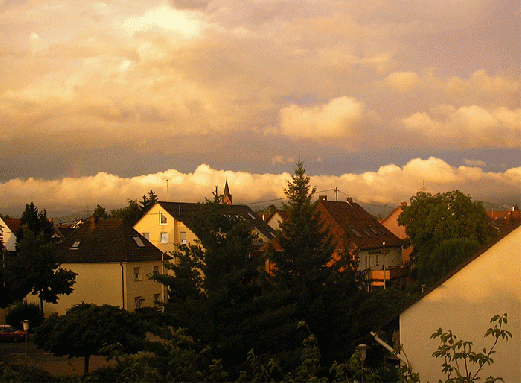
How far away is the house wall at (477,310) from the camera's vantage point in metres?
11.9

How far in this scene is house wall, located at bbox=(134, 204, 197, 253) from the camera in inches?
1895

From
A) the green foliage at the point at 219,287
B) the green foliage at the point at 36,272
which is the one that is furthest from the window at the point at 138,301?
the green foliage at the point at 219,287

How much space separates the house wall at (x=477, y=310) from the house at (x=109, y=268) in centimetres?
2716

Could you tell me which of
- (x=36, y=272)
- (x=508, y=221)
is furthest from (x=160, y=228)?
(x=508, y=221)

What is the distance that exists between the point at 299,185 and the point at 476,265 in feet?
36.3

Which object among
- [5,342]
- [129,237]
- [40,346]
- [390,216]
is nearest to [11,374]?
[40,346]

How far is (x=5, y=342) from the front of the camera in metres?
31.1

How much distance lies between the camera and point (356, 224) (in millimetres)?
50531

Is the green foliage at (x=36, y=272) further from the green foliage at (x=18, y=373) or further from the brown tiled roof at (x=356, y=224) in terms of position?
the green foliage at (x=18, y=373)

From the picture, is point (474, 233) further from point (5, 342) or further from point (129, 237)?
point (5, 342)

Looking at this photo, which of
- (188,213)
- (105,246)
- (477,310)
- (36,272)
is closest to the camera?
(477,310)

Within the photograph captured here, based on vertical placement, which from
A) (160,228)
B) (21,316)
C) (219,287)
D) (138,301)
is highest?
(160,228)

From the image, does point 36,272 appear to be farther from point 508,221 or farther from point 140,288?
point 508,221

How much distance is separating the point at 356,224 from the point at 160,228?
17.7 metres
